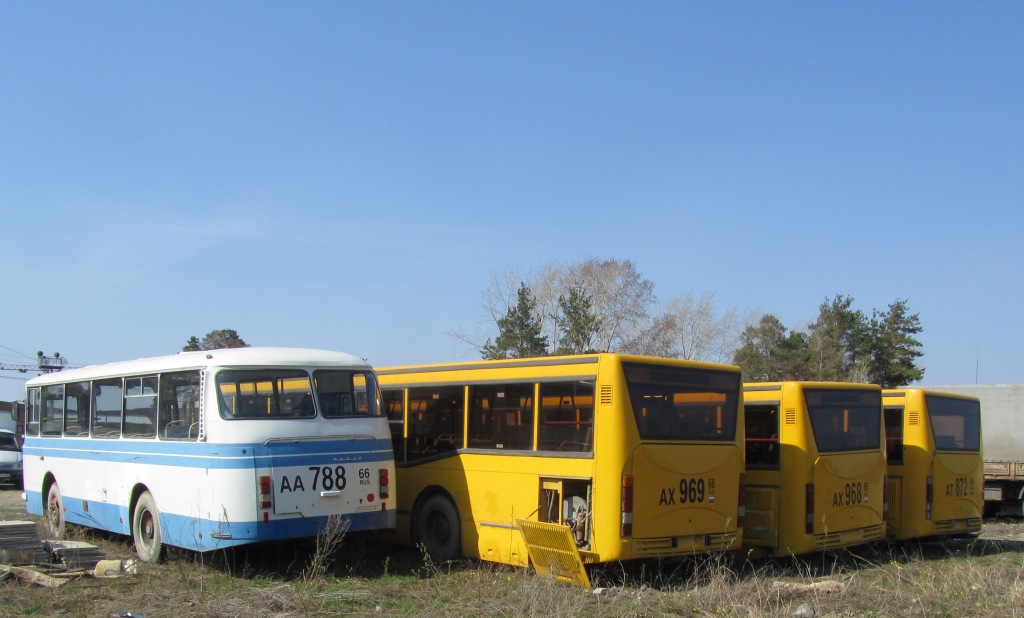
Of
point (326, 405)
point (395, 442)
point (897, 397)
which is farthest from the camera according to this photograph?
point (897, 397)

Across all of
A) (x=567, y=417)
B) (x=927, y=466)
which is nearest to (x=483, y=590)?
(x=567, y=417)

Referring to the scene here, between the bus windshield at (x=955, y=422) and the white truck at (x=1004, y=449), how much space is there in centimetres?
560

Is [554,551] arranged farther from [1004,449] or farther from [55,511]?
[1004,449]

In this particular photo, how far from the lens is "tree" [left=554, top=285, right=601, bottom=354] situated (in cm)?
5012

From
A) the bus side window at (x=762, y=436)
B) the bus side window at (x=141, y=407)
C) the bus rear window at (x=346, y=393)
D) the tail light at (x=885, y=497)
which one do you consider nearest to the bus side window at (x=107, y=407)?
the bus side window at (x=141, y=407)

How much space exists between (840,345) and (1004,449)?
3295 cm

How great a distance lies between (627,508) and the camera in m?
10.4

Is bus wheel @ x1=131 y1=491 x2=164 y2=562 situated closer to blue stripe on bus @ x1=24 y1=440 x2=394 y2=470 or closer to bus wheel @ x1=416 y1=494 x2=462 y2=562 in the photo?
blue stripe on bus @ x1=24 y1=440 x2=394 y2=470

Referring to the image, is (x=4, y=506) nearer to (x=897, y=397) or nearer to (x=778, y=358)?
(x=897, y=397)

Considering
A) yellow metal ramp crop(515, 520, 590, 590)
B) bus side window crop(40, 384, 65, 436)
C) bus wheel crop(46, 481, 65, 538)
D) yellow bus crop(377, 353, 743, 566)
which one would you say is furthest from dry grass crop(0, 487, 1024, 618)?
bus side window crop(40, 384, 65, 436)

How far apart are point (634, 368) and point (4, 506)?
1644 cm

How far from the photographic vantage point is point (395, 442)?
13930mm

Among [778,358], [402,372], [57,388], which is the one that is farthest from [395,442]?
[778,358]

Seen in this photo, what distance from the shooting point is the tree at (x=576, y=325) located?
50.1 meters
